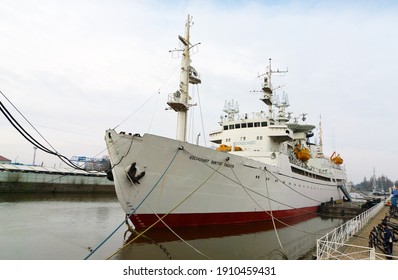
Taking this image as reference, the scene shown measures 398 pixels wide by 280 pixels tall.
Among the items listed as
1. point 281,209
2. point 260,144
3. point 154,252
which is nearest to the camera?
point 154,252

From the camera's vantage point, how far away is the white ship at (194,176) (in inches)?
409

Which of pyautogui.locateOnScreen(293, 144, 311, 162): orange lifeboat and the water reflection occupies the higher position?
pyautogui.locateOnScreen(293, 144, 311, 162): orange lifeboat

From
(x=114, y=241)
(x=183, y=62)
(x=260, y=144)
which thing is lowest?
(x=114, y=241)

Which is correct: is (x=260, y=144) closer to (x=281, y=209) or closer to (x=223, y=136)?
(x=223, y=136)

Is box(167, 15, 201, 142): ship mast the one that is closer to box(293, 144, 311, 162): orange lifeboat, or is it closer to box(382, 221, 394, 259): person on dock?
box(382, 221, 394, 259): person on dock

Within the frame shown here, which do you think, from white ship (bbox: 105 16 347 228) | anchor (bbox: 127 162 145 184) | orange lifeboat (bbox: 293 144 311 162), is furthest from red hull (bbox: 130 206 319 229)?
orange lifeboat (bbox: 293 144 311 162)

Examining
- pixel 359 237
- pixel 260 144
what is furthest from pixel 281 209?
pixel 359 237

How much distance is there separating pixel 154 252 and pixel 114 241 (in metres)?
2.55

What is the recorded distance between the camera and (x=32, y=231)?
11570mm

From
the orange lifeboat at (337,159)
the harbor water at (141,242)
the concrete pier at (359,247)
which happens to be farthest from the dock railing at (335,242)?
the orange lifeboat at (337,159)

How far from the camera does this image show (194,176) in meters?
11.4

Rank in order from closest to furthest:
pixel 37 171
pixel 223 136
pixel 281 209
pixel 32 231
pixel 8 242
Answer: pixel 8 242 < pixel 32 231 < pixel 281 209 < pixel 223 136 < pixel 37 171

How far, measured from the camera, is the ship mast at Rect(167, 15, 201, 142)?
12.1 m

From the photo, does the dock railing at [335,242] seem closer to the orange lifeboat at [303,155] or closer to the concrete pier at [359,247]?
the concrete pier at [359,247]
